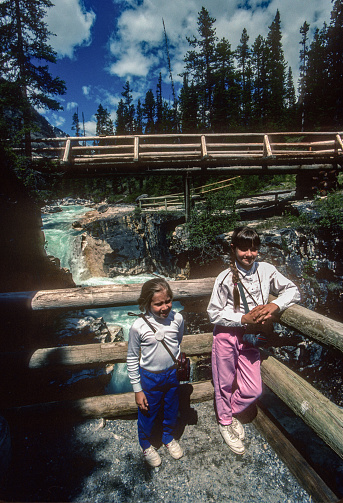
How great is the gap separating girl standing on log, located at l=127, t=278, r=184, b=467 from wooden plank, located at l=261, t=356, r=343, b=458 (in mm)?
1024

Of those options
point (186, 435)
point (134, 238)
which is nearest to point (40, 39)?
point (134, 238)

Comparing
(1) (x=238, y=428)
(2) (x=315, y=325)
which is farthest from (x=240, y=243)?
Answer: (1) (x=238, y=428)

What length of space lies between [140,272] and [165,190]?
46.7ft

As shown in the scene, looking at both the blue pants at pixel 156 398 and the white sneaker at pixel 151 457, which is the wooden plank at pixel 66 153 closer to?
the blue pants at pixel 156 398

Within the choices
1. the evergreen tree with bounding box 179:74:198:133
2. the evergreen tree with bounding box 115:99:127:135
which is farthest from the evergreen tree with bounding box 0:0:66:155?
the evergreen tree with bounding box 115:99:127:135

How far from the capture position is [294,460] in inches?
80.7

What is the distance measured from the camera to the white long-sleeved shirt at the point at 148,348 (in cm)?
213

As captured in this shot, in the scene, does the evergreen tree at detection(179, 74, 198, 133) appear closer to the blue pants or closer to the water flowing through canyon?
the water flowing through canyon

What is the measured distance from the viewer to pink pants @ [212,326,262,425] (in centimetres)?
236

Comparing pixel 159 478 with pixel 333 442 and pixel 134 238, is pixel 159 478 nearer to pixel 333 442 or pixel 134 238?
pixel 333 442

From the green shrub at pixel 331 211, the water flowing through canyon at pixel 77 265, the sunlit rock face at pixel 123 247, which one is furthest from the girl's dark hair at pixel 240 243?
the sunlit rock face at pixel 123 247

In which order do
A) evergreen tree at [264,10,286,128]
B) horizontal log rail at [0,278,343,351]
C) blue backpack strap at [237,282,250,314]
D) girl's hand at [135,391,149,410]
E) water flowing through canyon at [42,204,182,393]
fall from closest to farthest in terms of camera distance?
1. girl's hand at [135,391,149,410]
2. blue backpack strap at [237,282,250,314]
3. horizontal log rail at [0,278,343,351]
4. water flowing through canyon at [42,204,182,393]
5. evergreen tree at [264,10,286,128]

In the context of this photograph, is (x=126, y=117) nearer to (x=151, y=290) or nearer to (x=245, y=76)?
(x=245, y=76)

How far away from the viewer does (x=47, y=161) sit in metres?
8.65
